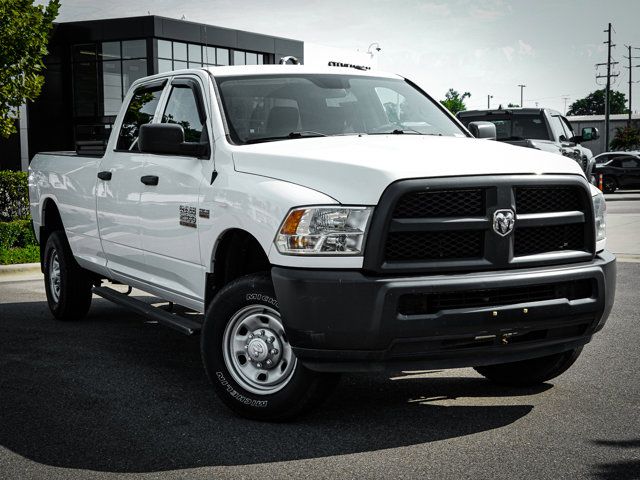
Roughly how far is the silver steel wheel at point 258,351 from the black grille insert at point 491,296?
2.66ft

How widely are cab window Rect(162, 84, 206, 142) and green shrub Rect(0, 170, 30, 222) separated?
403 inches

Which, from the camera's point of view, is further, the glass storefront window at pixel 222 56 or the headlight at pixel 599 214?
the glass storefront window at pixel 222 56

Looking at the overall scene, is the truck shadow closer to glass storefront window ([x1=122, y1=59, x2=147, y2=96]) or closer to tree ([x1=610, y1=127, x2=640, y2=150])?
glass storefront window ([x1=122, y1=59, x2=147, y2=96])

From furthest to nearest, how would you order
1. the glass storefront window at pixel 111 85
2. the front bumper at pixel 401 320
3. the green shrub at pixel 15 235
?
the glass storefront window at pixel 111 85
the green shrub at pixel 15 235
the front bumper at pixel 401 320

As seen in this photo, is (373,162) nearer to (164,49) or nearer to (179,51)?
(164,49)

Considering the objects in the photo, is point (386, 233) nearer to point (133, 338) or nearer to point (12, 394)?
point (12, 394)

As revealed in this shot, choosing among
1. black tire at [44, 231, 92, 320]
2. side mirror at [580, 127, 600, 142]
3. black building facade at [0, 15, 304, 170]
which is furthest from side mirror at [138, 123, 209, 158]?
black building facade at [0, 15, 304, 170]

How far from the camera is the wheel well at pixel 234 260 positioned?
5.59m

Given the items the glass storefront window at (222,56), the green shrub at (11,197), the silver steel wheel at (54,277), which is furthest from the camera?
the glass storefront window at (222,56)

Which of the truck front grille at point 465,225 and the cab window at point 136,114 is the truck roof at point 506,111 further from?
the truck front grille at point 465,225

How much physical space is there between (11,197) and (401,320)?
13.0 metres

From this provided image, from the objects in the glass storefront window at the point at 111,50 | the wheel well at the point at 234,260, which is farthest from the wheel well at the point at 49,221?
the glass storefront window at the point at 111,50

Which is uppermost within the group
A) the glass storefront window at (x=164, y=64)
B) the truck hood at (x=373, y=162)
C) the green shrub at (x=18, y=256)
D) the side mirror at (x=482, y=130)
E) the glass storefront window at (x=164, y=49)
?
the glass storefront window at (x=164, y=49)

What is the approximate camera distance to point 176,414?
216 inches
